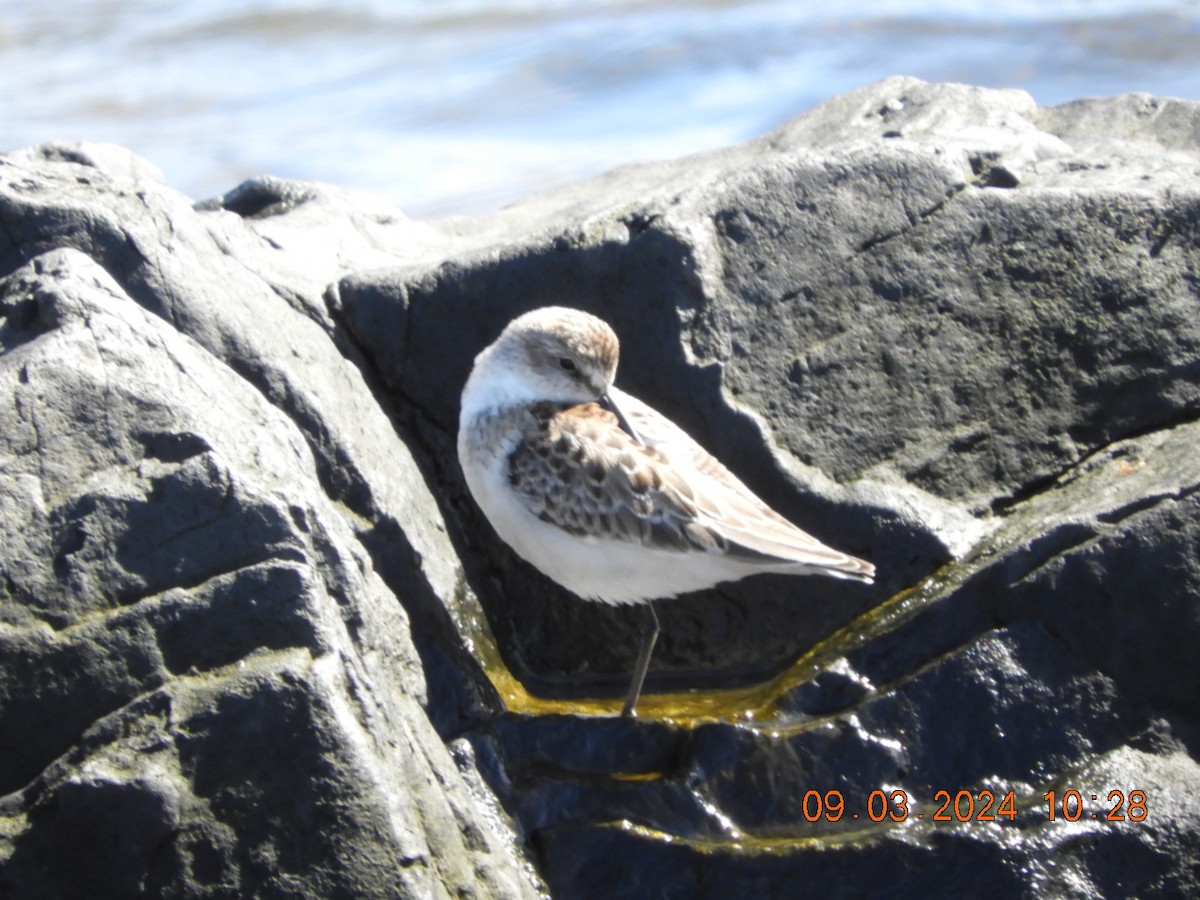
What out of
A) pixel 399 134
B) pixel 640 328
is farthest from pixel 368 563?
pixel 399 134

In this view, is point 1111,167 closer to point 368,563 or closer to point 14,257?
point 368,563

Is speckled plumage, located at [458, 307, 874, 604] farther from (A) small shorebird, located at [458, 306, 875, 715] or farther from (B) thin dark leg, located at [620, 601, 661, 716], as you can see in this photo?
(B) thin dark leg, located at [620, 601, 661, 716]
